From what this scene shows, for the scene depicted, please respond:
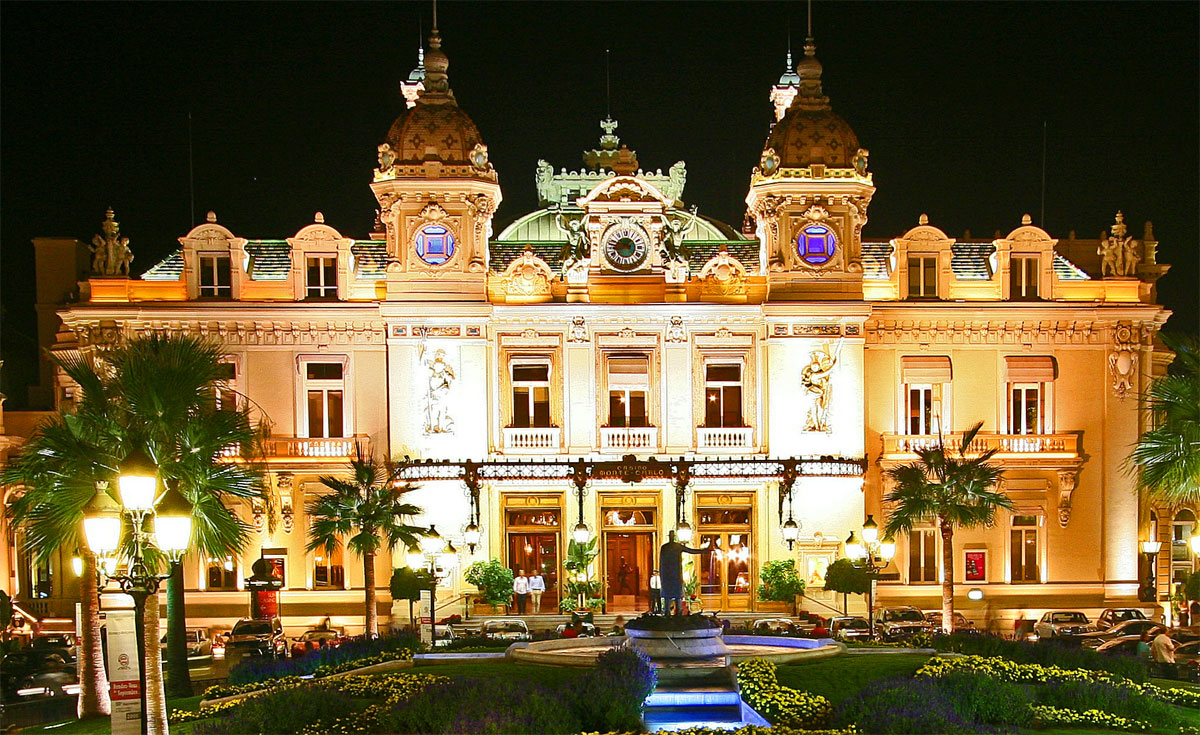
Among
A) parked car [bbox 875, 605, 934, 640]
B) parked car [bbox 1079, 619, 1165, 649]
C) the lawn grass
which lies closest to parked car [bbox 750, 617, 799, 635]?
parked car [bbox 875, 605, 934, 640]

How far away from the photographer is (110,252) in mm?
47125

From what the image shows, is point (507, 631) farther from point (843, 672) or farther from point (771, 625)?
point (843, 672)

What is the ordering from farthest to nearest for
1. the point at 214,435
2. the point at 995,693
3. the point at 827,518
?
the point at 827,518
the point at 214,435
the point at 995,693

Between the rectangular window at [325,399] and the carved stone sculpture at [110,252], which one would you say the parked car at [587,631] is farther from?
the carved stone sculpture at [110,252]

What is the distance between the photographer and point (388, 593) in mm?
46781

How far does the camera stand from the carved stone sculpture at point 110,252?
47188 mm

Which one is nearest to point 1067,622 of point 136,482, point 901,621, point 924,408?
point 901,621

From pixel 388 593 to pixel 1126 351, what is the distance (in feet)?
89.8

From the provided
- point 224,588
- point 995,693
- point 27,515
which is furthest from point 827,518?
point 27,515

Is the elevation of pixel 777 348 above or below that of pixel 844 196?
below

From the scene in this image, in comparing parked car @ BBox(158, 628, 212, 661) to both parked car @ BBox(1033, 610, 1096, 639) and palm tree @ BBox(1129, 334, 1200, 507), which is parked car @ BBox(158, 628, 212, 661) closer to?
parked car @ BBox(1033, 610, 1096, 639)

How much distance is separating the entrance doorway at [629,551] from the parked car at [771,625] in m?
5.89

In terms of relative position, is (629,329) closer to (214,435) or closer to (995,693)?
(214,435)

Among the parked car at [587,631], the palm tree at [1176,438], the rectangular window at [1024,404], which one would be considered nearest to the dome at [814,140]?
the rectangular window at [1024,404]
